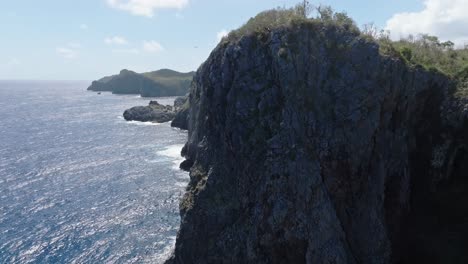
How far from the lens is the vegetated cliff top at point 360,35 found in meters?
43.1

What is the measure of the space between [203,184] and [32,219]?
34100 mm

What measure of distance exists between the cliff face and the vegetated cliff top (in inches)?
39.4

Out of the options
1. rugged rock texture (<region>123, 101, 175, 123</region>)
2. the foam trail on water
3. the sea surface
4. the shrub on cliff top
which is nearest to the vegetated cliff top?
the shrub on cliff top

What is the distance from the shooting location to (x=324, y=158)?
4016 cm

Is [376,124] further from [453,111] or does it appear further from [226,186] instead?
[226,186]

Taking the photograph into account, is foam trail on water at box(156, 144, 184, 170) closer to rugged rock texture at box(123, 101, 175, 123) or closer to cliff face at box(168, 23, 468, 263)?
cliff face at box(168, 23, 468, 263)

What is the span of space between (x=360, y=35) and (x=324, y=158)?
46.9ft

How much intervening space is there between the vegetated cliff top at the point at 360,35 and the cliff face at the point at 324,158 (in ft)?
3.28

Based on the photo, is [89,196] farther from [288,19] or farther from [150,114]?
[150,114]

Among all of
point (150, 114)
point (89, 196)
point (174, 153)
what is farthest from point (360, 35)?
point (150, 114)

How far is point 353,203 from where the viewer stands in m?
41.0

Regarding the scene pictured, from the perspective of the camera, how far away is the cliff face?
39344mm

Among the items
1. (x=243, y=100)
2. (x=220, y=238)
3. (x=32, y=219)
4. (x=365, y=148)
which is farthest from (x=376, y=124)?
(x=32, y=219)

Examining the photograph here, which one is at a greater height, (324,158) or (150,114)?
(324,158)
